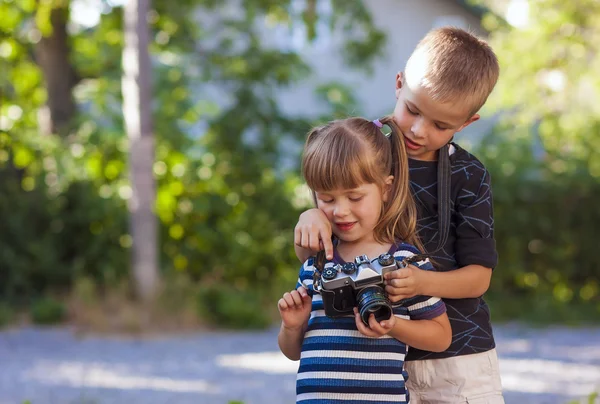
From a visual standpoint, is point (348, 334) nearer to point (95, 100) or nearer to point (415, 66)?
point (415, 66)

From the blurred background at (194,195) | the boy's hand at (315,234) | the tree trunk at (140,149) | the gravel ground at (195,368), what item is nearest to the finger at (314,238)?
the boy's hand at (315,234)

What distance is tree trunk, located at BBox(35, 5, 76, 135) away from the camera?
13578 mm

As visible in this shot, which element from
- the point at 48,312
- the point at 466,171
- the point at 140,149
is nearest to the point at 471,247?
the point at 466,171

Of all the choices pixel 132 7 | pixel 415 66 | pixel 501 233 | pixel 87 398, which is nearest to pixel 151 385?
pixel 87 398

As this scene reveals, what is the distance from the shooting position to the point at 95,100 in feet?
41.7

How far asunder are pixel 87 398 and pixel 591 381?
3.95m

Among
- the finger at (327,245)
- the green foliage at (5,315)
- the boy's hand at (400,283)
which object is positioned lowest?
the boy's hand at (400,283)

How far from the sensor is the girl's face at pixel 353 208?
2.47 m

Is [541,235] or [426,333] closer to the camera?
[426,333]

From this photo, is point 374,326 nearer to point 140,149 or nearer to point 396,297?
point 396,297

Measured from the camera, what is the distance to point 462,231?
2604 mm

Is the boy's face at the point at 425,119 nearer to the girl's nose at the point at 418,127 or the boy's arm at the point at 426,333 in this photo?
the girl's nose at the point at 418,127

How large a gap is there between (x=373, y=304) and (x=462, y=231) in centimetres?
46

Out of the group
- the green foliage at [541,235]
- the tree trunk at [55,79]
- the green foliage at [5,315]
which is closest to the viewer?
the green foliage at [5,315]
